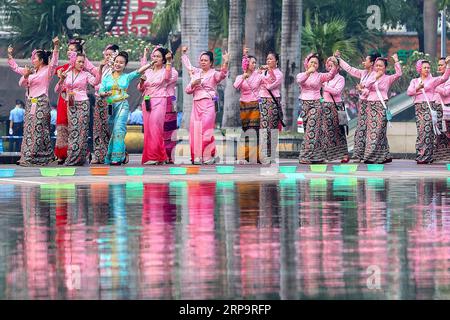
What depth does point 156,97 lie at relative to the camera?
31141 millimetres

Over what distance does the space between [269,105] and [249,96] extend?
1.68 feet

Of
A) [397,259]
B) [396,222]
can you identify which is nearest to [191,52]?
[396,222]

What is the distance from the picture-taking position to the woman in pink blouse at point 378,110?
3209 cm

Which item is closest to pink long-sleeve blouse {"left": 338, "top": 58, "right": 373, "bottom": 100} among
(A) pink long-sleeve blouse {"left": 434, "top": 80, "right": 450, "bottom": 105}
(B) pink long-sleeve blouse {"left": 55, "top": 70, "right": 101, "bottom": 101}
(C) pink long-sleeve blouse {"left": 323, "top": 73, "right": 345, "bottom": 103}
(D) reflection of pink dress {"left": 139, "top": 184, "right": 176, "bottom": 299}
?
(C) pink long-sleeve blouse {"left": 323, "top": 73, "right": 345, "bottom": 103}

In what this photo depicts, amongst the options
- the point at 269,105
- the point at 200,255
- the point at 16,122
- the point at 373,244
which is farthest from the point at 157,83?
the point at 200,255

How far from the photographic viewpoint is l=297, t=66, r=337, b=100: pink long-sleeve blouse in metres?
32.2

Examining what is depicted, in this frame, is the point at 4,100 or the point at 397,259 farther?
the point at 4,100

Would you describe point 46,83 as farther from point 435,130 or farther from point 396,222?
point 396,222

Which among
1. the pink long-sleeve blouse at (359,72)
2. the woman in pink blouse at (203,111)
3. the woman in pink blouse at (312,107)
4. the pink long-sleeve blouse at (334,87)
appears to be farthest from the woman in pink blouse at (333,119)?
the woman in pink blouse at (203,111)

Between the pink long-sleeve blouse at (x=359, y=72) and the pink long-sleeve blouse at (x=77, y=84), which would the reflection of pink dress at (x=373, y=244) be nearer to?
the pink long-sleeve blouse at (x=77, y=84)

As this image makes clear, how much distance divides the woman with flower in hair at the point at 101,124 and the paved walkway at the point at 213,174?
0.70 meters

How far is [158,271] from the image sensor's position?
13.0 metres
